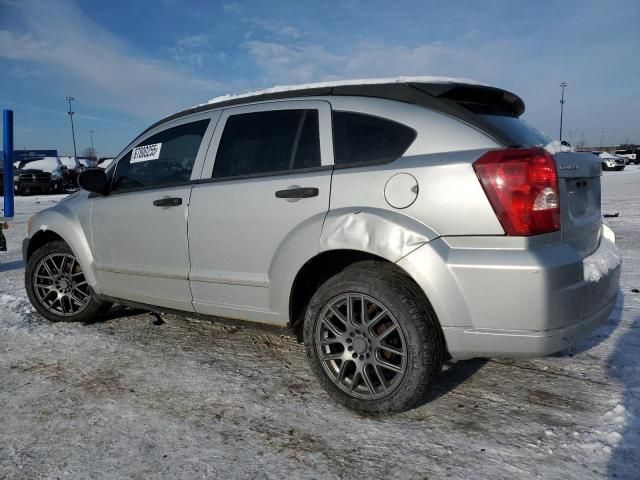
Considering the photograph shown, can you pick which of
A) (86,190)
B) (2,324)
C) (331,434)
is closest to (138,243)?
(86,190)

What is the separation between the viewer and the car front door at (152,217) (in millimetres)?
3457

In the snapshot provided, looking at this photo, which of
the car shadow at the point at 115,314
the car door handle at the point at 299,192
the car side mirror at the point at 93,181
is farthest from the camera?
the car shadow at the point at 115,314

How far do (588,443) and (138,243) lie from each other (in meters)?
3.03

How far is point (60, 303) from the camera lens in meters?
4.33

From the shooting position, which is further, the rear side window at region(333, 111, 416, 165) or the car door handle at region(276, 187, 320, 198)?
the car door handle at region(276, 187, 320, 198)

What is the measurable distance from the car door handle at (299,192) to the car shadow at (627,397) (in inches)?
74.0

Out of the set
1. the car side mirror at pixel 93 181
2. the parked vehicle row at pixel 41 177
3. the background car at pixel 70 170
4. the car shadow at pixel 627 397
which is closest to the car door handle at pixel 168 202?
the car side mirror at pixel 93 181

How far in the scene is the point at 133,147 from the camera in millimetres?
4004

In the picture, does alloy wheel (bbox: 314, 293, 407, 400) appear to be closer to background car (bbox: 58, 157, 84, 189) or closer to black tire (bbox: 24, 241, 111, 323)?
black tire (bbox: 24, 241, 111, 323)

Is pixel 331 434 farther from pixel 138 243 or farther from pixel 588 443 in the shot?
pixel 138 243

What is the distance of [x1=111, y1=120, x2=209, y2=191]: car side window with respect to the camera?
3.56 meters

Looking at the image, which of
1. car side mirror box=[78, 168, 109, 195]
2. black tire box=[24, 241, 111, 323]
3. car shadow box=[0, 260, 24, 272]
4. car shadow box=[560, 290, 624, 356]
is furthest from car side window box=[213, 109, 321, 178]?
car shadow box=[0, 260, 24, 272]

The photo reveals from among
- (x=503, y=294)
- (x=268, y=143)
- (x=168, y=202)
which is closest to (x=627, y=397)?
(x=503, y=294)

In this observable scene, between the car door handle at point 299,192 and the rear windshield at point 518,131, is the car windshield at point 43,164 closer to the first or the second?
the car door handle at point 299,192
